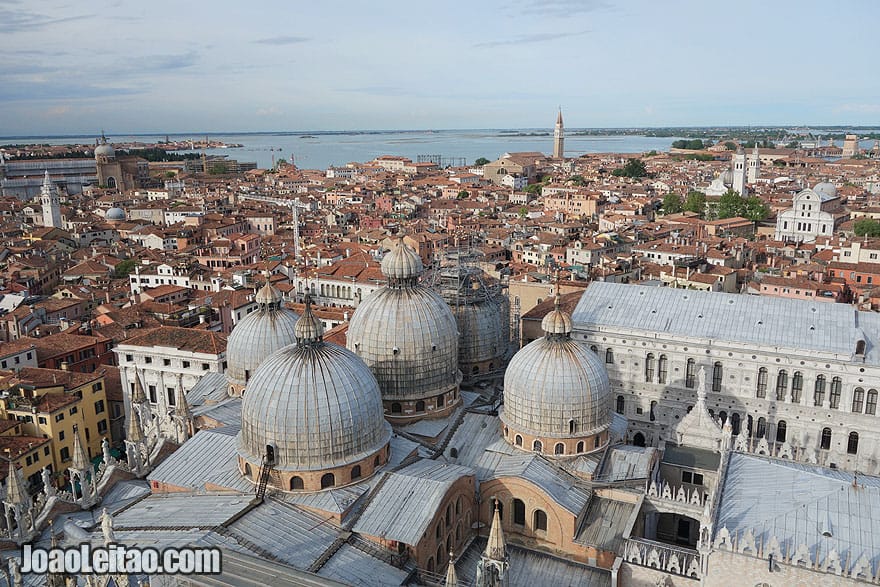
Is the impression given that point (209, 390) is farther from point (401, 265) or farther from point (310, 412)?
point (310, 412)

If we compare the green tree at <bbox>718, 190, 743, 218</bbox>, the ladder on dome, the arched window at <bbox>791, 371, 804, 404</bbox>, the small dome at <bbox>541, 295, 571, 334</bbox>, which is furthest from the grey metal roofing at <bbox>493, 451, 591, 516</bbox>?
the green tree at <bbox>718, 190, 743, 218</bbox>

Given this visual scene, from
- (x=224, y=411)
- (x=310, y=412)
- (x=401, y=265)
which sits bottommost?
(x=224, y=411)

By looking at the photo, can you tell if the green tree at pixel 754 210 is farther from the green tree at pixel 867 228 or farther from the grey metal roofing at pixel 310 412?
the grey metal roofing at pixel 310 412

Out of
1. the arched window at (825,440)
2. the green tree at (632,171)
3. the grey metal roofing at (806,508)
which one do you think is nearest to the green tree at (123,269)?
the arched window at (825,440)

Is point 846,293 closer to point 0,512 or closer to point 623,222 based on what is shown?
point 623,222

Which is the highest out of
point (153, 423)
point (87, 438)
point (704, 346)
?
point (704, 346)

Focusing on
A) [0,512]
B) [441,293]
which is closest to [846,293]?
[441,293]

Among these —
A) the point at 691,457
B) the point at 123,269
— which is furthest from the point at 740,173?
the point at 691,457
